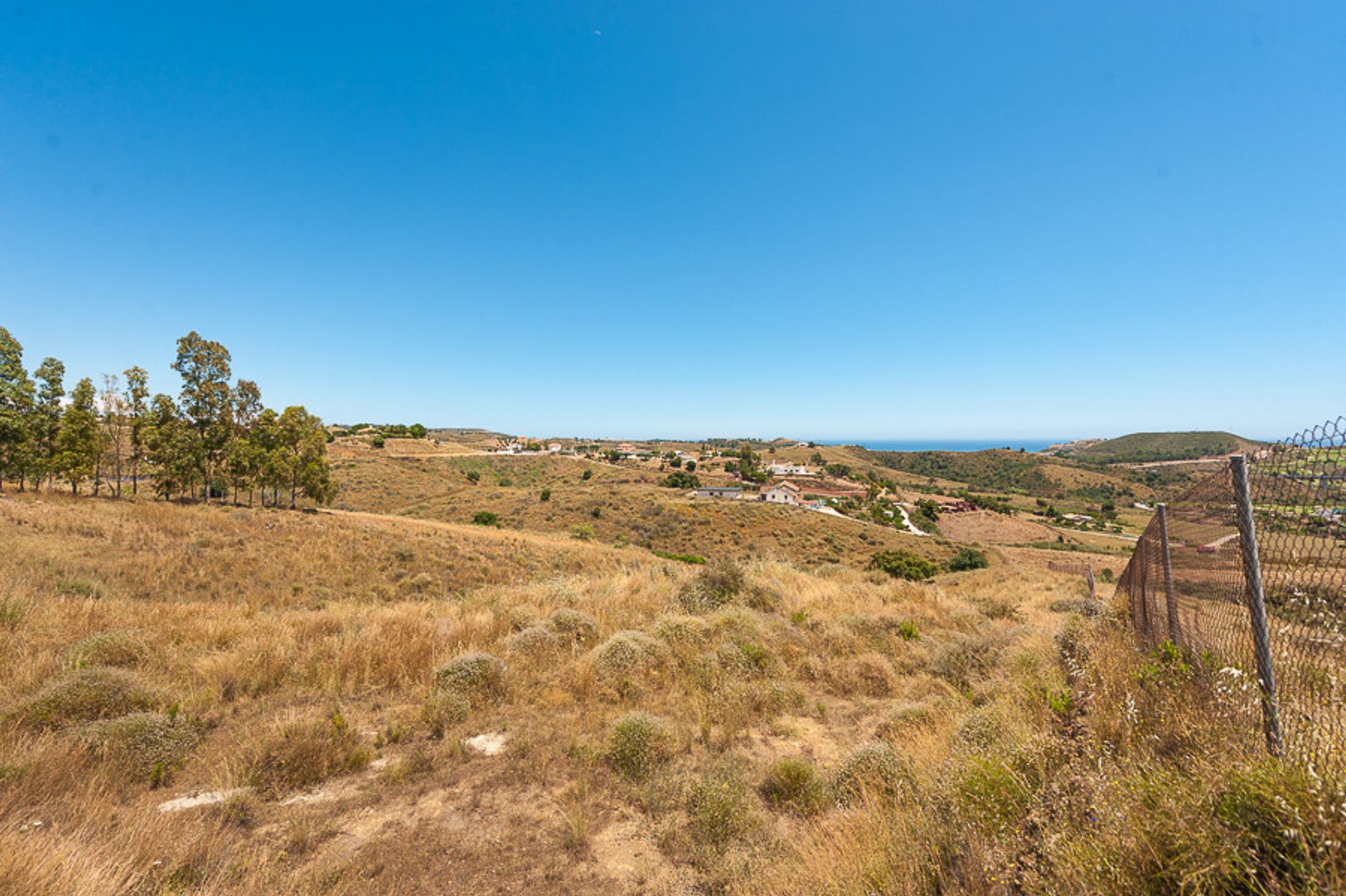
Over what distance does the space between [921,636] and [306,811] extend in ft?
26.2

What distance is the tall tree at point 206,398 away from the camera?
939 inches

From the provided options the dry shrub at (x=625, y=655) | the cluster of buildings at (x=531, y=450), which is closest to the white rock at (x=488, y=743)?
the dry shrub at (x=625, y=655)

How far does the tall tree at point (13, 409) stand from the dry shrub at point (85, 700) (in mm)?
26308

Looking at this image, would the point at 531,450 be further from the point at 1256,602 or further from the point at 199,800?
the point at 1256,602

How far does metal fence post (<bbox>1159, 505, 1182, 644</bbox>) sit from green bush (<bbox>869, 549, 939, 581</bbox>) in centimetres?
2384

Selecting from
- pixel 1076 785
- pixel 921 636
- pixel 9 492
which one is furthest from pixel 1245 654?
pixel 9 492

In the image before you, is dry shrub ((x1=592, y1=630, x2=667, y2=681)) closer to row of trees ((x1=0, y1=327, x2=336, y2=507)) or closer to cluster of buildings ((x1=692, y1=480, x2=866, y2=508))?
row of trees ((x1=0, y1=327, x2=336, y2=507))

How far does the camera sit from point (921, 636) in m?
7.72

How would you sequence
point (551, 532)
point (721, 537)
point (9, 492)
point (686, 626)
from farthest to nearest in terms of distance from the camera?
point (721, 537), point (551, 532), point (9, 492), point (686, 626)

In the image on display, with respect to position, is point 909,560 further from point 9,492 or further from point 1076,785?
point 9,492

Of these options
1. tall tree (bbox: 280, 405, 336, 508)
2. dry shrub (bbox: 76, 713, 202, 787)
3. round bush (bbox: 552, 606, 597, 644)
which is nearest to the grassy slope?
tall tree (bbox: 280, 405, 336, 508)

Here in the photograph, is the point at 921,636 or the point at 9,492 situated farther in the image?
the point at 9,492

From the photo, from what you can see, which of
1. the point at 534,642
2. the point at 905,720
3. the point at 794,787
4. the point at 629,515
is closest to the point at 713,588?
the point at 534,642

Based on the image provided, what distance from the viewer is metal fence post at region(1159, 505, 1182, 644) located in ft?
14.6
